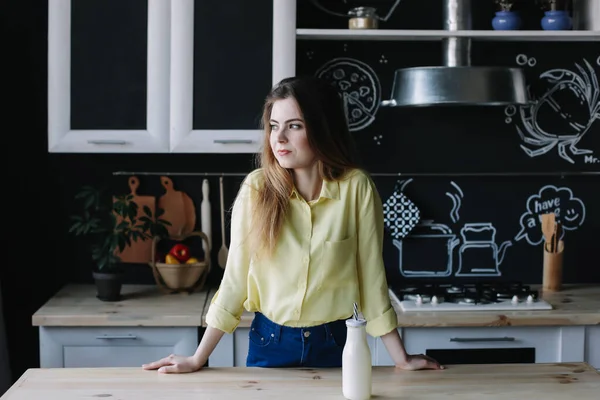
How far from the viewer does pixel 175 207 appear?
133 inches

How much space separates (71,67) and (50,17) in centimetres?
18

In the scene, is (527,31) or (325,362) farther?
(527,31)

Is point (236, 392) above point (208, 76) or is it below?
below

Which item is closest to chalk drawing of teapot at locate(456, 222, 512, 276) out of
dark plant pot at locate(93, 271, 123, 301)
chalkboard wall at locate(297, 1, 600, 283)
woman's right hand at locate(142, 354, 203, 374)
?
chalkboard wall at locate(297, 1, 600, 283)

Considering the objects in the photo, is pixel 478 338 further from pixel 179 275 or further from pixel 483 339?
pixel 179 275

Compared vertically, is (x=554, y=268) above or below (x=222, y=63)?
below

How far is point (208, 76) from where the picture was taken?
2.99 m

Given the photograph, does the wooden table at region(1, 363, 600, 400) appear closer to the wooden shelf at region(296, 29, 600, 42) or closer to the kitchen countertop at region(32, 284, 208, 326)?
the kitchen countertop at region(32, 284, 208, 326)

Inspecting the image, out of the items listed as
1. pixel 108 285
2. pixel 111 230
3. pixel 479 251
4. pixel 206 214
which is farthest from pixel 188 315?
pixel 479 251

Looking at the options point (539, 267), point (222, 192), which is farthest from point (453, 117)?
point (222, 192)

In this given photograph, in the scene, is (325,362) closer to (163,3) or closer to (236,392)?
(236,392)

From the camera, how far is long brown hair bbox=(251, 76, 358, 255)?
2.01 metres

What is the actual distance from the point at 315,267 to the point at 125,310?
3.54 ft

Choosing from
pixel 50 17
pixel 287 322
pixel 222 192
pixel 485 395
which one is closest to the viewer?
pixel 485 395
